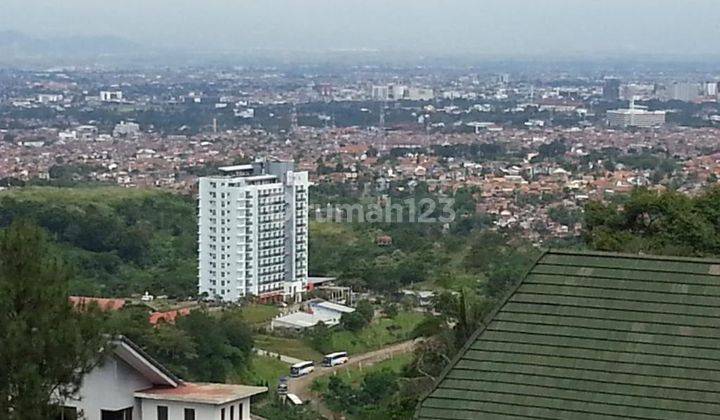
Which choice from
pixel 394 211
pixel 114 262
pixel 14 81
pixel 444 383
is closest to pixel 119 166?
pixel 394 211

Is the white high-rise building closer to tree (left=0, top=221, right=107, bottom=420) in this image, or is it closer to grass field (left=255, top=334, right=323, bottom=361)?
grass field (left=255, top=334, right=323, bottom=361)

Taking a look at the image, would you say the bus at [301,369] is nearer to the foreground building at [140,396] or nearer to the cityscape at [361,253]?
the cityscape at [361,253]

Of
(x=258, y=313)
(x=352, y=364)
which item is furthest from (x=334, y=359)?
(x=258, y=313)

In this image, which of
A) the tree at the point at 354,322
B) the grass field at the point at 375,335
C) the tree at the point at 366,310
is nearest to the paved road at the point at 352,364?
the grass field at the point at 375,335

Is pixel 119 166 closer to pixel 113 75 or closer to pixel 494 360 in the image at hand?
pixel 494 360

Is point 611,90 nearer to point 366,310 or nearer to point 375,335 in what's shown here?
point 366,310

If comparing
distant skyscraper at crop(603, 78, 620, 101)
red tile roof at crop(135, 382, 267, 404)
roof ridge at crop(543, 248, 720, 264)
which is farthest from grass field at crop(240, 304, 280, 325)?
distant skyscraper at crop(603, 78, 620, 101)
